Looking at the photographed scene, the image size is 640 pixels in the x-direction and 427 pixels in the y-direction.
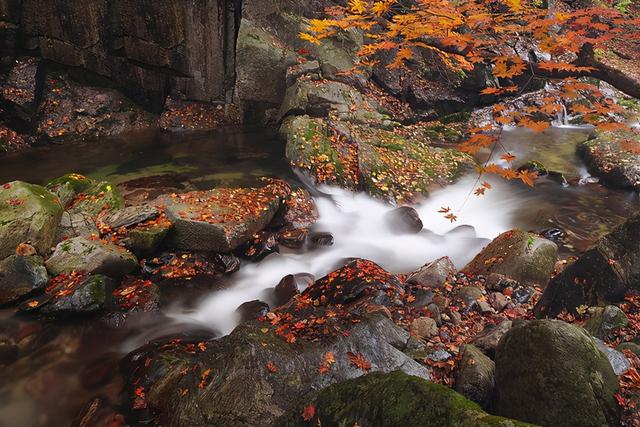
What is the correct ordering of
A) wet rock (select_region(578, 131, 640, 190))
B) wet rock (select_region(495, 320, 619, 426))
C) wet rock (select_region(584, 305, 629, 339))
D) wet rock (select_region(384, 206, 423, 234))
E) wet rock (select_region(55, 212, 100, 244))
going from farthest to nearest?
wet rock (select_region(578, 131, 640, 190))
wet rock (select_region(384, 206, 423, 234))
wet rock (select_region(55, 212, 100, 244))
wet rock (select_region(584, 305, 629, 339))
wet rock (select_region(495, 320, 619, 426))

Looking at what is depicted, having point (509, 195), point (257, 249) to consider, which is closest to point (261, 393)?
point (257, 249)

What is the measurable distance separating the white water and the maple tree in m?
0.84

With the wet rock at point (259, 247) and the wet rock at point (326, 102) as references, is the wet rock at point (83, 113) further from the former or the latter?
the wet rock at point (259, 247)

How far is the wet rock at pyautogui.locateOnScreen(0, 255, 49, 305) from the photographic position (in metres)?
6.25

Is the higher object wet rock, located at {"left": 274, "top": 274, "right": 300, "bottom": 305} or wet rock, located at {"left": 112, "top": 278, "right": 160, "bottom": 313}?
wet rock, located at {"left": 112, "top": 278, "right": 160, "bottom": 313}

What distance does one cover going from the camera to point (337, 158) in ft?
37.4

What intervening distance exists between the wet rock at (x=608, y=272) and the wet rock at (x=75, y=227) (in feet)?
27.0

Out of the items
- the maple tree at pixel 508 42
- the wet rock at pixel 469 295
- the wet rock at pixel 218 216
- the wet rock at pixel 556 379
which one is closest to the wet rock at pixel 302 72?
the maple tree at pixel 508 42

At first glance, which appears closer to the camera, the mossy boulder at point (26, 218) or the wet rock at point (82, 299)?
the wet rock at point (82, 299)

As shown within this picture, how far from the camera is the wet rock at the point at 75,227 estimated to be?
24.5 ft

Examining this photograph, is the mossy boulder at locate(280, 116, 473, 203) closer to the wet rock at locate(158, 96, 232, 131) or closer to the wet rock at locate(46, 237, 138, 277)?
the wet rock at locate(158, 96, 232, 131)

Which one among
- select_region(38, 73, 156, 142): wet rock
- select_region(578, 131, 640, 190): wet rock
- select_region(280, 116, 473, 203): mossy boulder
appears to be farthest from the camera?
select_region(38, 73, 156, 142): wet rock

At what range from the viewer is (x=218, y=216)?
27.3 ft

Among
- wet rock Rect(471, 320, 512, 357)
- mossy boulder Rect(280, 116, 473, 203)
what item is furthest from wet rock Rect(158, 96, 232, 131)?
wet rock Rect(471, 320, 512, 357)
